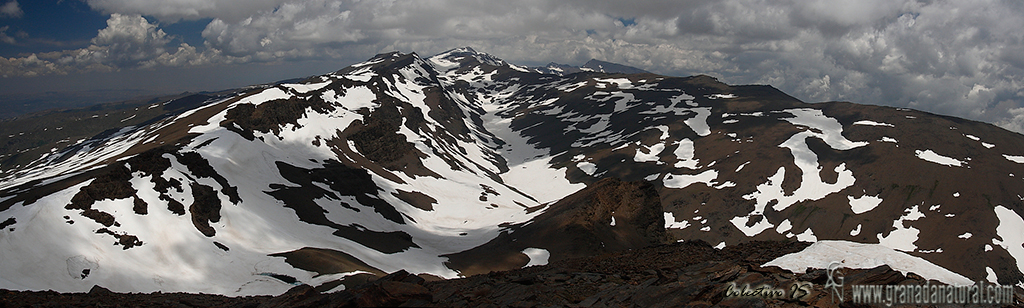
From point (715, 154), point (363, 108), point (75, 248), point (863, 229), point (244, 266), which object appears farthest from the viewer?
point (363, 108)

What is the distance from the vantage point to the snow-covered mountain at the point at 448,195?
41.9 meters

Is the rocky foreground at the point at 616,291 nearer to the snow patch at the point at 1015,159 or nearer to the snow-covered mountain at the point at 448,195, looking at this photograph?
the snow-covered mountain at the point at 448,195

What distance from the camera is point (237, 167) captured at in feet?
236

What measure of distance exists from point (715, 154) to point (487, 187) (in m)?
74.0

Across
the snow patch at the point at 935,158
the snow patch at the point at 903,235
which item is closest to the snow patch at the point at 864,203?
the snow patch at the point at 903,235

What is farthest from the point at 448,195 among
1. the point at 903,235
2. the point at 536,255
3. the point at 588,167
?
the point at 903,235

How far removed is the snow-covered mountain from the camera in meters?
41.9

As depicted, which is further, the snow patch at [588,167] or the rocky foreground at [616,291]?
the snow patch at [588,167]

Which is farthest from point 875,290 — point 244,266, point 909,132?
point 909,132

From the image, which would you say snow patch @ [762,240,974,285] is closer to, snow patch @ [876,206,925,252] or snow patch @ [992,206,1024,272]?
snow patch @ [876,206,925,252]

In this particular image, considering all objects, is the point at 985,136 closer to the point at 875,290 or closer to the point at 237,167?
the point at 875,290

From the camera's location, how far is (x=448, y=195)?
368 feet

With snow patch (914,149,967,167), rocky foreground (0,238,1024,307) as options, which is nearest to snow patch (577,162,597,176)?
snow patch (914,149,967,167)

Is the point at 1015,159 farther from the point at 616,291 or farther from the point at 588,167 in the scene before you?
the point at 616,291
